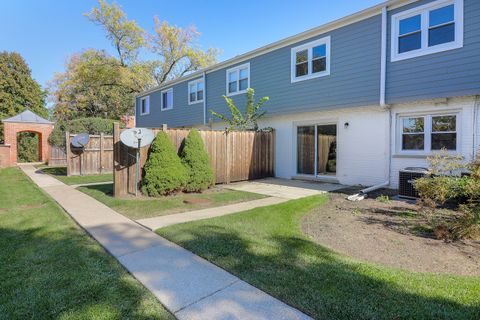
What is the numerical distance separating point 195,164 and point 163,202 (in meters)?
1.89

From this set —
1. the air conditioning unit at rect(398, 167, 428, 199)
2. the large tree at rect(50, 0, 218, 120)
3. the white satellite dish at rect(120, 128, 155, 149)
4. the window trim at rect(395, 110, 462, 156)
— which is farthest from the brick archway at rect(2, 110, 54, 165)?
the air conditioning unit at rect(398, 167, 428, 199)

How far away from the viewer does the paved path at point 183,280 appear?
2.47 meters

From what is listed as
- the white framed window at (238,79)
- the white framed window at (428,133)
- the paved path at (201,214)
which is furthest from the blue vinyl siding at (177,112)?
the white framed window at (428,133)

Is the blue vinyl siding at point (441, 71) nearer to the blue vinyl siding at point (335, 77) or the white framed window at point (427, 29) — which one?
the white framed window at point (427, 29)

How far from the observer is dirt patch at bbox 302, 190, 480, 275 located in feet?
11.7

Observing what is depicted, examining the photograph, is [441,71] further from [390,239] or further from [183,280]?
[183,280]

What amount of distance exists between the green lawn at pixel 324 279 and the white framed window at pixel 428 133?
588 centimetres

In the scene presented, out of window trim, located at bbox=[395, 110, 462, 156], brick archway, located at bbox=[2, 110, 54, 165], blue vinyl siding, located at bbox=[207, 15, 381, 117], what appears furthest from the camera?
brick archway, located at bbox=[2, 110, 54, 165]

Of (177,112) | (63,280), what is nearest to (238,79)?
(177,112)

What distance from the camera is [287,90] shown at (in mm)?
11586

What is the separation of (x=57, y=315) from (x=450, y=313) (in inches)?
127

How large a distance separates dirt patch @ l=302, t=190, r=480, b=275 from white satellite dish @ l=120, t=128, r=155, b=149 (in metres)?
4.63

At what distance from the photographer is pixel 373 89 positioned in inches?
356

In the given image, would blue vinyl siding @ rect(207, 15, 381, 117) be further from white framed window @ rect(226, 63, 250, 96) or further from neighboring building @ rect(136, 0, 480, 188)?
white framed window @ rect(226, 63, 250, 96)
